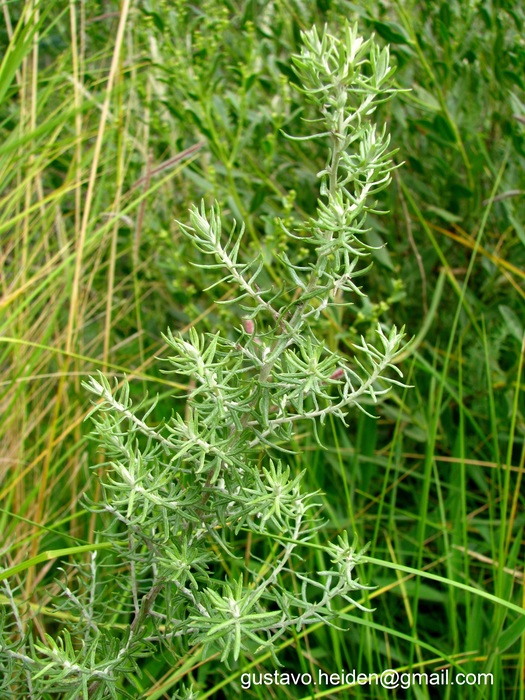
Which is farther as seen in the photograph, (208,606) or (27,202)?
(27,202)

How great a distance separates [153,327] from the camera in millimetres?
1789

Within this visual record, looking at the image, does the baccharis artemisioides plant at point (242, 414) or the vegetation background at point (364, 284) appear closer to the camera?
the baccharis artemisioides plant at point (242, 414)

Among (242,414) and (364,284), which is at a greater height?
(242,414)

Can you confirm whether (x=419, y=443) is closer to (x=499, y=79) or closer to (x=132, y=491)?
(x=499, y=79)

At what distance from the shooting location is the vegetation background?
3.96 ft

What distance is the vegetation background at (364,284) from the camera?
1208 millimetres

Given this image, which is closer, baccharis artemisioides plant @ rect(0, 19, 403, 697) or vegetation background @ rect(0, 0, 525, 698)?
baccharis artemisioides plant @ rect(0, 19, 403, 697)

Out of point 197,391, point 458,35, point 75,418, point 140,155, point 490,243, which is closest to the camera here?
point 197,391

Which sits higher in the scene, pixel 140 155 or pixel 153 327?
pixel 140 155

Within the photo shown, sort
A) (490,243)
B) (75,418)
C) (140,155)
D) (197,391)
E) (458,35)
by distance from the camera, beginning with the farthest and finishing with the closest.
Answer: (140,155), (490,243), (458,35), (75,418), (197,391)

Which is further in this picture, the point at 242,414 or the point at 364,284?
the point at 364,284

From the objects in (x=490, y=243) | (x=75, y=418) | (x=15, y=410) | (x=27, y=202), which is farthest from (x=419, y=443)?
(x=27, y=202)

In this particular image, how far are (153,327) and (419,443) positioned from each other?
0.69m

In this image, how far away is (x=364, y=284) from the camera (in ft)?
4.94
